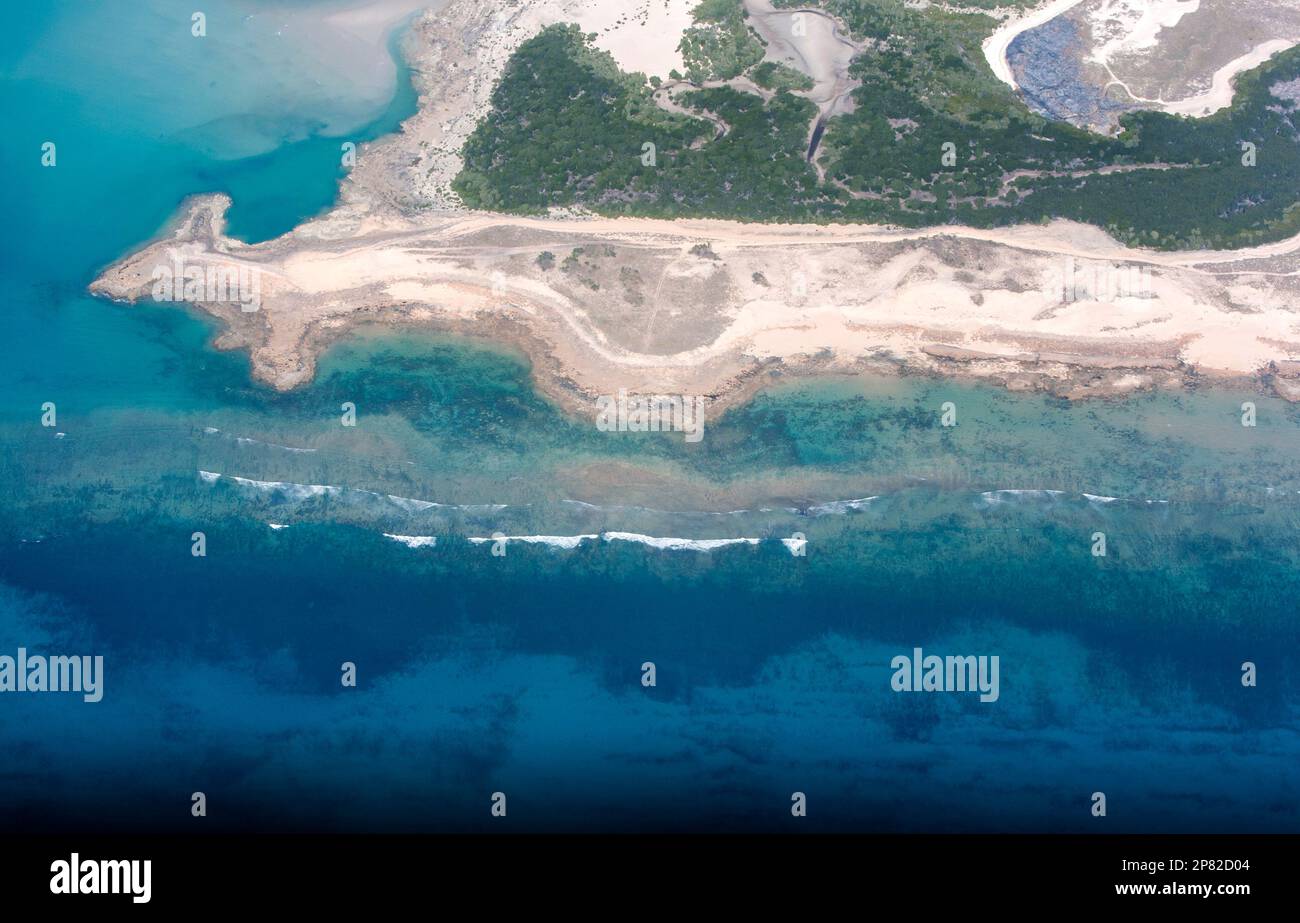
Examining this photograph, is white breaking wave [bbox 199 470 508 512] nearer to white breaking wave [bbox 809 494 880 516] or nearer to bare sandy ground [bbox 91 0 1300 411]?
bare sandy ground [bbox 91 0 1300 411]

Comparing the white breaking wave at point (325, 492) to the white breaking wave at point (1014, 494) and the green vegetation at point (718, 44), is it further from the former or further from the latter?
the green vegetation at point (718, 44)

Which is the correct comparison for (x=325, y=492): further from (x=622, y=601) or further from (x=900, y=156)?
(x=900, y=156)

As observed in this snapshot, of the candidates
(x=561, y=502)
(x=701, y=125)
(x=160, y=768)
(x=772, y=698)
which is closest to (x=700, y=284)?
(x=701, y=125)

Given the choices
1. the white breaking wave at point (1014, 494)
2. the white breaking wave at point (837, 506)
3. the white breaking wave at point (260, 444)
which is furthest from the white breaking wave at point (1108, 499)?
the white breaking wave at point (260, 444)

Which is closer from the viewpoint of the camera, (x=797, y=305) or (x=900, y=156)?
(x=797, y=305)

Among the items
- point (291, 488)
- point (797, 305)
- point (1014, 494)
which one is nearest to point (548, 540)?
point (291, 488)

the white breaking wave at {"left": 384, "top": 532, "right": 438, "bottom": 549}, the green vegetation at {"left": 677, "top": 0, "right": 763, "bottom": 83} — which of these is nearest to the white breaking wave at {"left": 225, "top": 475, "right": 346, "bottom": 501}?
the white breaking wave at {"left": 384, "top": 532, "right": 438, "bottom": 549}
